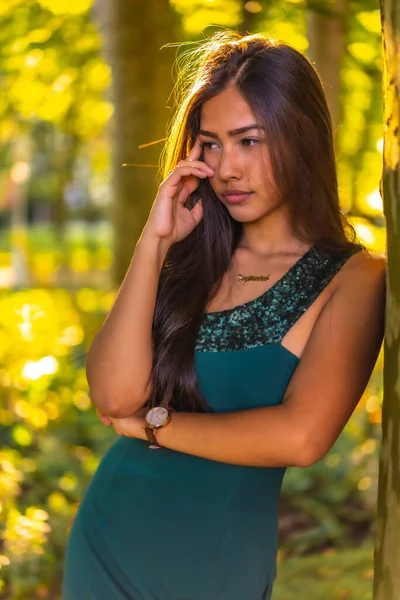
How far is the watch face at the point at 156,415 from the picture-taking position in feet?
8.09

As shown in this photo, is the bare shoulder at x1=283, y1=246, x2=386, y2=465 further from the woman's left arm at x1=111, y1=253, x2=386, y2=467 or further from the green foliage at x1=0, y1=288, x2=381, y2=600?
the green foliage at x1=0, y1=288, x2=381, y2=600

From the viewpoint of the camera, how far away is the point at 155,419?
8.11 ft

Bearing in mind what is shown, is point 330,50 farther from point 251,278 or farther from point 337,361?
point 337,361

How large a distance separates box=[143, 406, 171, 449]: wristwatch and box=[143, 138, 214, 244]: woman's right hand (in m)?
0.46

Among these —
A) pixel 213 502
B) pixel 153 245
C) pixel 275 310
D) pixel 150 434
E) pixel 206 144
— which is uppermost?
pixel 206 144

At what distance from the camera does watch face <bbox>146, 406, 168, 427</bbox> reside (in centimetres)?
246

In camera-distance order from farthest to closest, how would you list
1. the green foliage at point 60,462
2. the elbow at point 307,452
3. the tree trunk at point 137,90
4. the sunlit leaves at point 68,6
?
the sunlit leaves at point 68,6
the tree trunk at point 137,90
the green foliage at point 60,462
the elbow at point 307,452

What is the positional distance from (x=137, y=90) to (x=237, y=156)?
330 centimetres

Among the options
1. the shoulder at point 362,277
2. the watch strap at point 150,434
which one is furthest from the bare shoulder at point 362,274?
the watch strap at point 150,434

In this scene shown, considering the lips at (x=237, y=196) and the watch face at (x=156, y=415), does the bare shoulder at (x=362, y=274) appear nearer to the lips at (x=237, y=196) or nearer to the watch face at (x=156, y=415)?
the lips at (x=237, y=196)

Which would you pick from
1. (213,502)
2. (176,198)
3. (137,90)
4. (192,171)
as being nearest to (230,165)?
(192,171)

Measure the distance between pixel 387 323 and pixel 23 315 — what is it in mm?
5416

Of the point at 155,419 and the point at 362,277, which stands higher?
the point at 362,277

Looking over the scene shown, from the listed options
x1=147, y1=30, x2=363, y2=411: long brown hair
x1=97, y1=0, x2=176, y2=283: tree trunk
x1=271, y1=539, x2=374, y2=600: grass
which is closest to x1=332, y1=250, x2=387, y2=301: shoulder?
x1=147, y1=30, x2=363, y2=411: long brown hair
